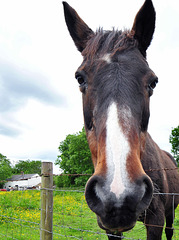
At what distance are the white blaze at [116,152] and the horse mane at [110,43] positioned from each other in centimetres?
74

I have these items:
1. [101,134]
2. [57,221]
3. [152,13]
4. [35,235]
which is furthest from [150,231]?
[57,221]

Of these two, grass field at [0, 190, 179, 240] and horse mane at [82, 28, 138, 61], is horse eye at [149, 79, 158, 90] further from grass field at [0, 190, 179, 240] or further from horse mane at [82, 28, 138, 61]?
grass field at [0, 190, 179, 240]

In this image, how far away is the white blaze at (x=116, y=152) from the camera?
135cm

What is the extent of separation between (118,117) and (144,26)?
1.47 meters

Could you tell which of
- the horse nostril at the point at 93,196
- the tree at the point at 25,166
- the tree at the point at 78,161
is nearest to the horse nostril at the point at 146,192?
the horse nostril at the point at 93,196

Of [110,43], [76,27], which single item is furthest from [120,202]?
[76,27]

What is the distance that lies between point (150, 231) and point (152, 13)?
2.80m

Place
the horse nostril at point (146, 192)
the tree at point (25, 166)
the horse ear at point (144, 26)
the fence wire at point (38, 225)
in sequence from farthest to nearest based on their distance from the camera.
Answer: the tree at point (25, 166), the fence wire at point (38, 225), the horse ear at point (144, 26), the horse nostril at point (146, 192)

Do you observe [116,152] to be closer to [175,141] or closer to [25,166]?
[175,141]

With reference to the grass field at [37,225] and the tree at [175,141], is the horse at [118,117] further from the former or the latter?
the tree at [175,141]

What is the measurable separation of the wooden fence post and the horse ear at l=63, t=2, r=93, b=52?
2141 mm

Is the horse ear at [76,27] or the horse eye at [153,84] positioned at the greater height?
the horse ear at [76,27]

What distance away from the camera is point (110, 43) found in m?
2.26

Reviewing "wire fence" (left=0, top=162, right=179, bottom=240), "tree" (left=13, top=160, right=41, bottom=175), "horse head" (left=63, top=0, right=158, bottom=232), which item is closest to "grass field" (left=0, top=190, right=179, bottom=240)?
"wire fence" (left=0, top=162, right=179, bottom=240)
